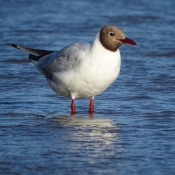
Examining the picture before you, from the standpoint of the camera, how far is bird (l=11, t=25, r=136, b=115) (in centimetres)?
770

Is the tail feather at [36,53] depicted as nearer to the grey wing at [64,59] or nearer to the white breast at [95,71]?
the grey wing at [64,59]

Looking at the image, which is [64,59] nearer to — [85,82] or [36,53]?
[85,82]

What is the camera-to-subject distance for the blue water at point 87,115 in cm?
601

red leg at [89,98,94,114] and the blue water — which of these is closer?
the blue water

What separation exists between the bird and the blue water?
36cm

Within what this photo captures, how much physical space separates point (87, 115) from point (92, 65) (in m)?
0.70

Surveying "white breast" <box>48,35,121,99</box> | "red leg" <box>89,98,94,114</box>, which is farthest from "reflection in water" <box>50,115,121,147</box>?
"white breast" <box>48,35,121,99</box>

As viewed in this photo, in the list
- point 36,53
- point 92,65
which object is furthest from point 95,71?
point 36,53

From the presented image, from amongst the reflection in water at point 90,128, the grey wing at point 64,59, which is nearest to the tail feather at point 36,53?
the grey wing at point 64,59

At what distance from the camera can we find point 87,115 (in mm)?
8055

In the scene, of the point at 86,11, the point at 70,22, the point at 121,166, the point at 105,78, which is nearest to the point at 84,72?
the point at 105,78

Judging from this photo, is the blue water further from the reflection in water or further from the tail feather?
the tail feather

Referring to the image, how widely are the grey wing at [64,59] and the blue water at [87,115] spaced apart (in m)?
0.48

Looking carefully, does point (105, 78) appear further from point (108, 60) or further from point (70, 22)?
point (70, 22)
